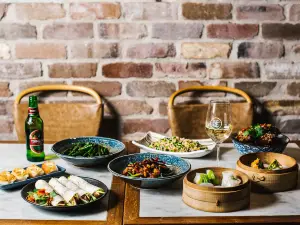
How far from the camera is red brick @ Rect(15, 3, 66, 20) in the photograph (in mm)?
2355

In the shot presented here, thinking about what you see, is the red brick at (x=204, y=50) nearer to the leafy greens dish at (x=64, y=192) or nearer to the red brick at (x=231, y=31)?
the red brick at (x=231, y=31)

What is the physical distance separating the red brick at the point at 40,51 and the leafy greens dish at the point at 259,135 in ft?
3.70

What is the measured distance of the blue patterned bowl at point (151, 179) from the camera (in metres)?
1.32

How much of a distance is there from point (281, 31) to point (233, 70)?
0.33m

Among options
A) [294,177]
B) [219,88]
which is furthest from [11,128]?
[294,177]

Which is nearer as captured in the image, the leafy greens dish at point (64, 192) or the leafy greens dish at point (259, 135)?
the leafy greens dish at point (64, 192)

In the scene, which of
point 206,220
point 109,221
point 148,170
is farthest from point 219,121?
point 109,221

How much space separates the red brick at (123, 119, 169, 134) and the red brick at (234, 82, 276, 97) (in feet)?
1.47

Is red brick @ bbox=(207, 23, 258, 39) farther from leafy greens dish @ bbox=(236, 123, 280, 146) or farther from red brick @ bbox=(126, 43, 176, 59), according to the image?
leafy greens dish @ bbox=(236, 123, 280, 146)

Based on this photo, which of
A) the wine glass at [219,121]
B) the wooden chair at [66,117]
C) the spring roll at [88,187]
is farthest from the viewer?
the wooden chair at [66,117]

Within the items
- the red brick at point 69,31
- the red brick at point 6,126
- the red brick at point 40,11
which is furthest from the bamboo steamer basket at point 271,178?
the red brick at point 6,126

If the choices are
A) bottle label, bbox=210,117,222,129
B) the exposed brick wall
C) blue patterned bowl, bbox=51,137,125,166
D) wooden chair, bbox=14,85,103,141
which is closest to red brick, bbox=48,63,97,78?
the exposed brick wall

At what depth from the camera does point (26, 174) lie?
1438 millimetres

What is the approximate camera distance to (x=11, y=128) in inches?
98.2
